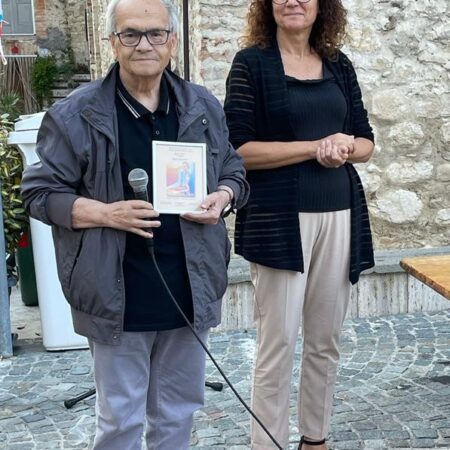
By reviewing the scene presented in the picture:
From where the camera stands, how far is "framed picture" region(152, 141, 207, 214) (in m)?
2.22

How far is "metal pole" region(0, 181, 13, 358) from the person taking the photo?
4438 millimetres

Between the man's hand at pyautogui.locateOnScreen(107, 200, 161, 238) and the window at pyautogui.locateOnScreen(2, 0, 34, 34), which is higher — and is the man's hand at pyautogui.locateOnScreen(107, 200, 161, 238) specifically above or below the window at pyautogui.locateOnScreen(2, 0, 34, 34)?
below

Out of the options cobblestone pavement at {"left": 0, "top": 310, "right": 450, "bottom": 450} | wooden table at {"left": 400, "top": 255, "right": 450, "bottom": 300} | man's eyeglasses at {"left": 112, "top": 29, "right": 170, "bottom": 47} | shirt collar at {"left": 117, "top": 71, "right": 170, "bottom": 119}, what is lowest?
cobblestone pavement at {"left": 0, "top": 310, "right": 450, "bottom": 450}

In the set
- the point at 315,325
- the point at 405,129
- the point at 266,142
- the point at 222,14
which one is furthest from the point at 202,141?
the point at 405,129

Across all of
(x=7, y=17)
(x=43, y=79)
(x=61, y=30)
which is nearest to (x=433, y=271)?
(x=43, y=79)

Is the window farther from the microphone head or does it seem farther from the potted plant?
the microphone head

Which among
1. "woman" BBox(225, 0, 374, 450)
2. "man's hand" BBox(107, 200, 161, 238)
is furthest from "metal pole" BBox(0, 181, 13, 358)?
"man's hand" BBox(107, 200, 161, 238)

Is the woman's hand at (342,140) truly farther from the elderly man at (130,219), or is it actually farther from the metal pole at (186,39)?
the metal pole at (186,39)

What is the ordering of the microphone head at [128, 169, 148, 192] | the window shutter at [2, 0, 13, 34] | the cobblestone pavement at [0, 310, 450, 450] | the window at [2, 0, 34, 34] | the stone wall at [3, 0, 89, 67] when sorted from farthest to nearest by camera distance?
1. the window at [2, 0, 34, 34]
2. the window shutter at [2, 0, 13, 34]
3. the stone wall at [3, 0, 89, 67]
4. the cobblestone pavement at [0, 310, 450, 450]
5. the microphone head at [128, 169, 148, 192]

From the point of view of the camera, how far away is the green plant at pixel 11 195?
15.1 feet

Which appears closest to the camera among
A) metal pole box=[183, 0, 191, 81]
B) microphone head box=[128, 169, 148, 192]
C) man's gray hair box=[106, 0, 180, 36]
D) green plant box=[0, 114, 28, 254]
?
microphone head box=[128, 169, 148, 192]

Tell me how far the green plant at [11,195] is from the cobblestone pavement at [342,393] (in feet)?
2.36

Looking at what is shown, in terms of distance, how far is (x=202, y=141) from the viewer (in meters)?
2.35

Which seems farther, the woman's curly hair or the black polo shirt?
the woman's curly hair
